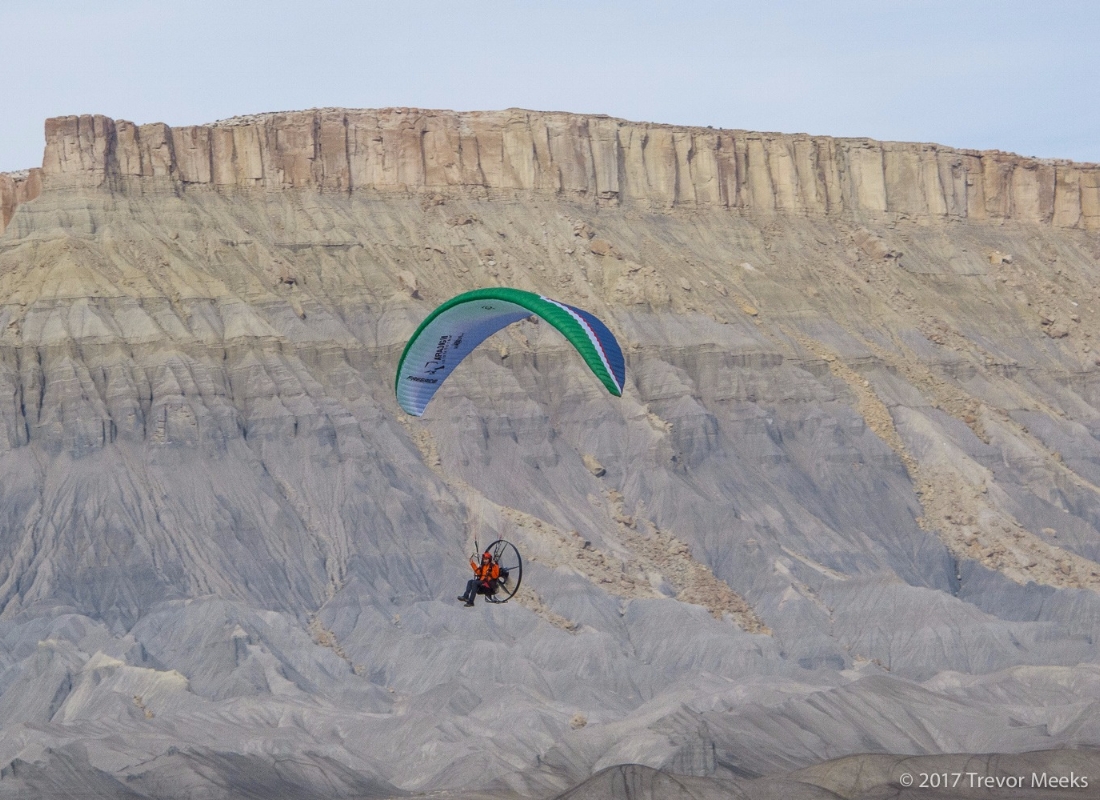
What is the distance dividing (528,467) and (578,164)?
1947 centimetres

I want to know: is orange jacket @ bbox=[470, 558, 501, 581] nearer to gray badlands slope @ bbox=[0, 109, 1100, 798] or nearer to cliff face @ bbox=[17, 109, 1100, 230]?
gray badlands slope @ bbox=[0, 109, 1100, 798]

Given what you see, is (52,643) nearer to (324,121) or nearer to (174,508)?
(174,508)

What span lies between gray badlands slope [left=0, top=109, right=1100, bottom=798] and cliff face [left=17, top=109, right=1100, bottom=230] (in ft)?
0.61

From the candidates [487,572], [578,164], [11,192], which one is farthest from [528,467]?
[487,572]

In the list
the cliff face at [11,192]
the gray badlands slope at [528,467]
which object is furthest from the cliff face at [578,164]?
the cliff face at [11,192]

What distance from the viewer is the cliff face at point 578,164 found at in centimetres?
8988

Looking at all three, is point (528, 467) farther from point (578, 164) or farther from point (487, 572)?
point (487, 572)

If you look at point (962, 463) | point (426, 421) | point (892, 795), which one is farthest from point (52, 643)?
point (962, 463)

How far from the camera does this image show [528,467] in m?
83.4

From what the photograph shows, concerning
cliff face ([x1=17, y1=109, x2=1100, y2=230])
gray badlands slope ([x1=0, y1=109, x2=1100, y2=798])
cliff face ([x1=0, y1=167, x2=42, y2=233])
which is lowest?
gray badlands slope ([x1=0, y1=109, x2=1100, y2=798])

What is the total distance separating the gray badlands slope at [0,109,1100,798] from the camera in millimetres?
65000

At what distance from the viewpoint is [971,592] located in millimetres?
82938

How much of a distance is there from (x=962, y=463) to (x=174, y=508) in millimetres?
32340

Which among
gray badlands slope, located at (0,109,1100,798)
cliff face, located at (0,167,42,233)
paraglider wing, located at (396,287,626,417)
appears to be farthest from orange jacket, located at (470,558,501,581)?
cliff face, located at (0,167,42,233)
